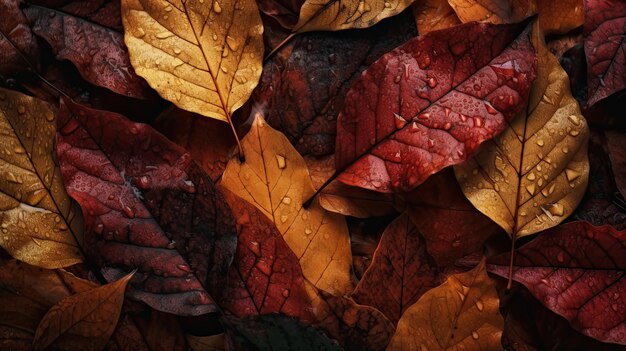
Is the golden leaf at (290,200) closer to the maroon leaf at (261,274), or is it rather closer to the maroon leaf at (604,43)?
the maroon leaf at (261,274)

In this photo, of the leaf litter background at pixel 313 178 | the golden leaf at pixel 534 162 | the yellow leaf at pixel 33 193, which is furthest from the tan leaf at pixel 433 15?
the yellow leaf at pixel 33 193

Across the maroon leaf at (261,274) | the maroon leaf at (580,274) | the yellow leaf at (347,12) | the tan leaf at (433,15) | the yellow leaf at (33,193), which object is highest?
the yellow leaf at (347,12)

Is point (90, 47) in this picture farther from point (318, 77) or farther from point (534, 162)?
point (534, 162)

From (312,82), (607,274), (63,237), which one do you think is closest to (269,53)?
(312,82)

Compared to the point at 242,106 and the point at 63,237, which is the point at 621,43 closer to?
the point at 242,106

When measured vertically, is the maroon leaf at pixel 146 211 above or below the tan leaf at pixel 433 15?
below

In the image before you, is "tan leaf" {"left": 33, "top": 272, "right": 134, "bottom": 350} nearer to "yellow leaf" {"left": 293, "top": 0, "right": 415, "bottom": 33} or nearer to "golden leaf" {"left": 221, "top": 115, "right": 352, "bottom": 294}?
"golden leaf" {"left": 221, "top": 115, "right": 352, "bottom": 294}

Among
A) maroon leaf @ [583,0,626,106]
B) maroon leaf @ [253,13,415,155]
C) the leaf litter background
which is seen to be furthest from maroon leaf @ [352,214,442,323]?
maroon leaf @ [583,0,626,106]
